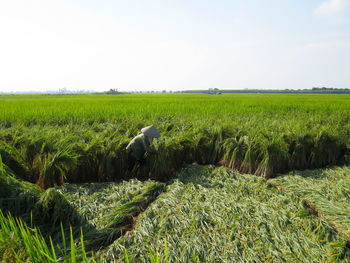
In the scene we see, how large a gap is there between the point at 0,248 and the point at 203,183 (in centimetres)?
180

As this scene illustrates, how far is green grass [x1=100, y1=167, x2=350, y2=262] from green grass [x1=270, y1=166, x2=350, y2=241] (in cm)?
14

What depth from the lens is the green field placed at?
4.55 feet

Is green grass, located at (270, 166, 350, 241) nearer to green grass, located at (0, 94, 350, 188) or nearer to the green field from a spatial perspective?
the green field

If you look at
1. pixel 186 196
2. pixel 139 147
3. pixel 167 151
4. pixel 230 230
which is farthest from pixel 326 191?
pixel 139 147

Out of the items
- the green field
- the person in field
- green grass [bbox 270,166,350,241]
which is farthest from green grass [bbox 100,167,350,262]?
the person in field

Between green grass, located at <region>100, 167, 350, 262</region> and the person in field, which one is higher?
the person in field

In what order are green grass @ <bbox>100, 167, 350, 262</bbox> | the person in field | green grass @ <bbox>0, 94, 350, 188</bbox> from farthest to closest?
1. the person in field
2. green grass @ <bbox>0, 94, 350, 188</bbox>
3. green grass @ <bbox>100, 167, 350, 262</bbox>

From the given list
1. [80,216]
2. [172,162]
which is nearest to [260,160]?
[172,162]

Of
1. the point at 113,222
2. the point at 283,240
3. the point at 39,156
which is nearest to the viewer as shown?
the point at 283,240

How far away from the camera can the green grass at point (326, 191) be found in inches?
65.4

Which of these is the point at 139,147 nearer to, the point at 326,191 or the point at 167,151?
the point at 167,151

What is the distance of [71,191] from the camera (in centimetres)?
209

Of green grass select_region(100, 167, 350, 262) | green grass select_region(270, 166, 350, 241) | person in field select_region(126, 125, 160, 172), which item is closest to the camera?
green grass select_region(100, 167, 350, 262)

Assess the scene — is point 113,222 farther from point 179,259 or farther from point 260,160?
point 260,160
